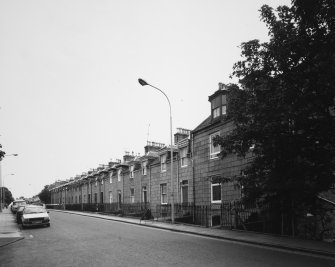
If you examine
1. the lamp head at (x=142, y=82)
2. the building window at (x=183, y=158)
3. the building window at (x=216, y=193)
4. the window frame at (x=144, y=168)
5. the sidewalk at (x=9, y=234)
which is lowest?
the sidewalk at (x=9, y=234)

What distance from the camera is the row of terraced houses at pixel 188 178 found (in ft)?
76.5

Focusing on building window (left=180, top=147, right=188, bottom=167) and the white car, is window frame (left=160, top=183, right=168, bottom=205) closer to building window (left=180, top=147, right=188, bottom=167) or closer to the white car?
building window (left=180, top=147, right=188, bottom=167)

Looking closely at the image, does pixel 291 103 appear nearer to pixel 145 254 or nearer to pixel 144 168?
pixel 145 254

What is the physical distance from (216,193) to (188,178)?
4.31m

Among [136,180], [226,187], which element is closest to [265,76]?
[226,187]

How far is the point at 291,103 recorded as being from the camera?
41.6 ft

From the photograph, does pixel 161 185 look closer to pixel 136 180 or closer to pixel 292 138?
pixel 136 180

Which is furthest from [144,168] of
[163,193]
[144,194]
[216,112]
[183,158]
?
[216,112]

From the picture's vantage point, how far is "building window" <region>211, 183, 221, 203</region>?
24.4 m

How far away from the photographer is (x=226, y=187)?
920 inches

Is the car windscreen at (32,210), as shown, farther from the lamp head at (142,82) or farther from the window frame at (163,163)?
the window frame at (163,163)

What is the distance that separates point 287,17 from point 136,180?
3087cm

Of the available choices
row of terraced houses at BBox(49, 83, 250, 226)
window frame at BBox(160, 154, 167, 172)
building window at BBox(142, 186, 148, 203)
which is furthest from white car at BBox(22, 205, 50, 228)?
building window at BBox(142, 186, 148, 203)

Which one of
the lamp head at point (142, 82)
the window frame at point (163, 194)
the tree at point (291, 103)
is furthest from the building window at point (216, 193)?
the tree at point (291, 103)
